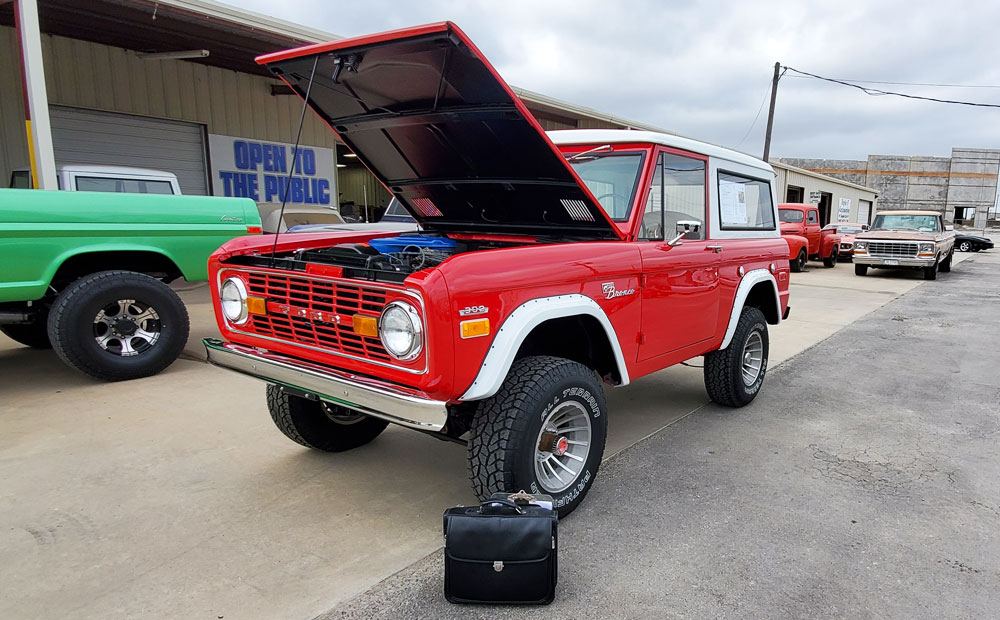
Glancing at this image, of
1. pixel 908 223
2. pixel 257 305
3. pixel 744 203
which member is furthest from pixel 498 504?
pixel 908 223

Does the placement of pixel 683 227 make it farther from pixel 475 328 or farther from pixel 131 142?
pixel 131 142

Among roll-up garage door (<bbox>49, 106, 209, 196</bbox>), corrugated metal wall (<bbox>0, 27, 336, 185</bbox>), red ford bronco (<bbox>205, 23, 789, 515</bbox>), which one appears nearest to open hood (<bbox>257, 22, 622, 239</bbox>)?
red ford bronco (<bbox>205, 23, 789, 515</bbox>)

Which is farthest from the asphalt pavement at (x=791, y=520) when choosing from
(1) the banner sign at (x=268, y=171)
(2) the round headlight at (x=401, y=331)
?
(1) the banner sign at (x=268, y=171)

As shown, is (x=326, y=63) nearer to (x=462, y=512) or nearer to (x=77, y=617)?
(x=462, y=512)

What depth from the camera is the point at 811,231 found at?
17.2 meters

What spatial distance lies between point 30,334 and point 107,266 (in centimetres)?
160

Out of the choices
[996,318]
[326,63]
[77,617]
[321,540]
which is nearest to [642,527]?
[321,540]

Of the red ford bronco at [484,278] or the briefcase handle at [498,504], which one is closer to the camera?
the briefcase handle at [498,504]

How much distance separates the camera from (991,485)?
11.7 ft

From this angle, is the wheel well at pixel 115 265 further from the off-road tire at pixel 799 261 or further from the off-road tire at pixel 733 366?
the off-road tire at pixel 799 261

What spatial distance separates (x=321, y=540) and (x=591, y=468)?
1330mm

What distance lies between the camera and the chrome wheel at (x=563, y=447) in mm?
2941

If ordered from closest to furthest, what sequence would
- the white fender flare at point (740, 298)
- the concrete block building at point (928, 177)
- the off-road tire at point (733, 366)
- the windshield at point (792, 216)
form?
the white fender flare at point (740, 298) → the off-road tire at point (733, 366) → the windshield at point (792, 216) → the concrete block building at point (928, 177)

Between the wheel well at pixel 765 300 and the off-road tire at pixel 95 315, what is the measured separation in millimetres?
4819
